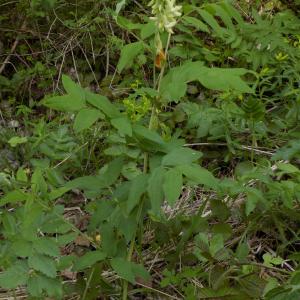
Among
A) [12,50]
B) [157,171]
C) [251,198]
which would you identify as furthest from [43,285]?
[12,50]

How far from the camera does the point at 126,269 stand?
6.25 ft

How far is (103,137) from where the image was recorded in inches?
127

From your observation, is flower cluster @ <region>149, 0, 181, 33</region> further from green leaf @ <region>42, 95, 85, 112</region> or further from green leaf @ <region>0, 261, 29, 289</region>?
green leaf @ <region>0, 261, 29, 289</region>

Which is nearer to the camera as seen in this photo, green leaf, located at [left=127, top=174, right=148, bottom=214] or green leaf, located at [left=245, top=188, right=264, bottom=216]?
green leaf, located at [left=127, top=174, right=148, bottom=214]

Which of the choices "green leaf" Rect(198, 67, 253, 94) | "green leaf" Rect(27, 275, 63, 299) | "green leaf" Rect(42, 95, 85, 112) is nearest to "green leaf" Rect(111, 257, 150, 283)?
"green leaf" Rect(27, 275, 63, 299)

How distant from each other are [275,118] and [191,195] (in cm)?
79

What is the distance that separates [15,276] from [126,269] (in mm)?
362

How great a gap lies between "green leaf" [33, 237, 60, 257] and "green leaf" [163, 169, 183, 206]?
1.53 ft

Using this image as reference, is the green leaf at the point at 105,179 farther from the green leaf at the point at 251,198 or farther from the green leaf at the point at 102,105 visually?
the green leaf at the point at 251,198

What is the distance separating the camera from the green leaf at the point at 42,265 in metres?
1.83

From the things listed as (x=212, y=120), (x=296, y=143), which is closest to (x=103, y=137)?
(x=212, y=120)

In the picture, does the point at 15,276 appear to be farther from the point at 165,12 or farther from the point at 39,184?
the point at 165,12

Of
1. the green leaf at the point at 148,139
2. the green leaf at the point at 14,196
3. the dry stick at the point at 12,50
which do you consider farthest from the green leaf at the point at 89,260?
the dry stick at the point at 12,50

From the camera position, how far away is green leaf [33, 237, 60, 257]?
1.86 m
